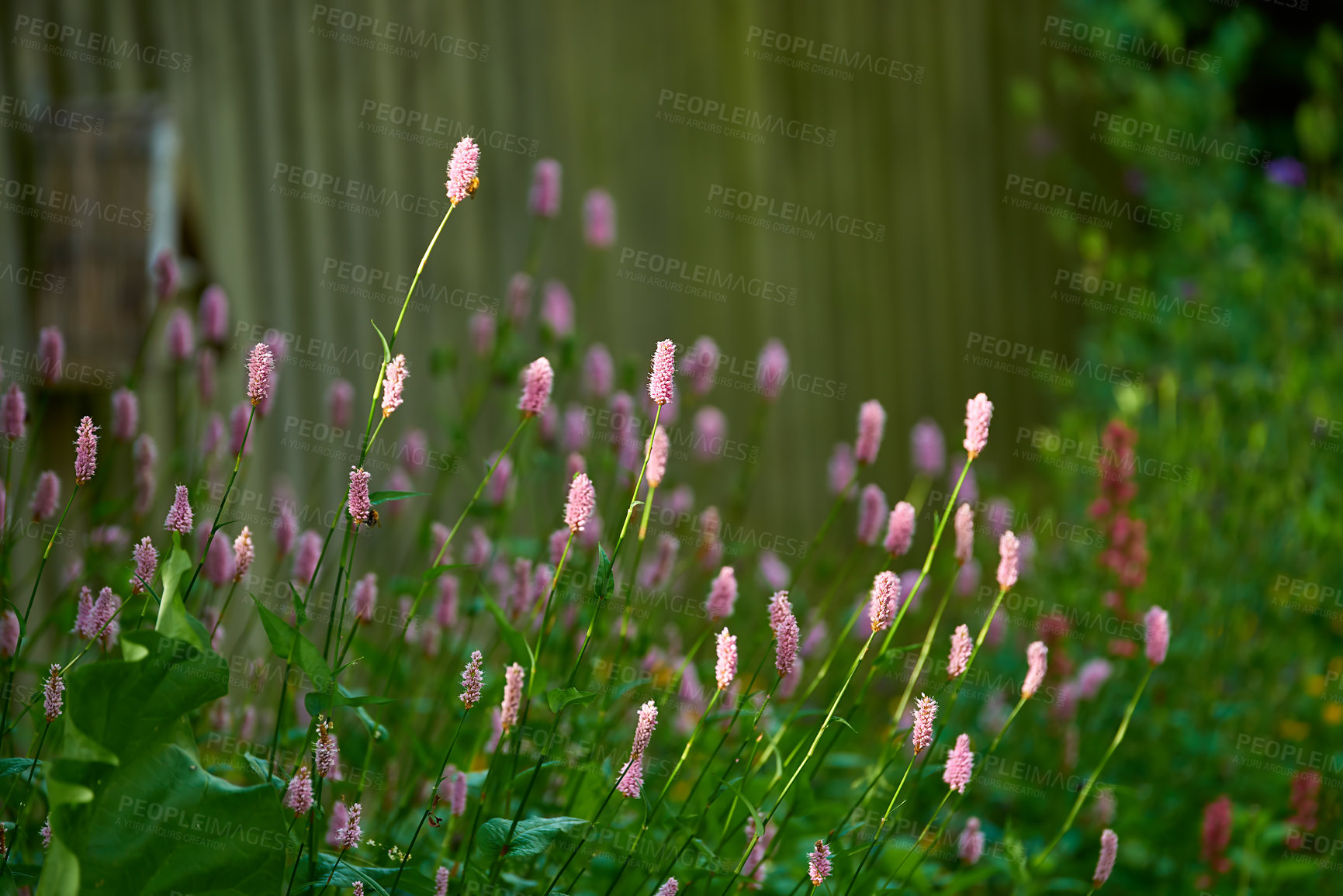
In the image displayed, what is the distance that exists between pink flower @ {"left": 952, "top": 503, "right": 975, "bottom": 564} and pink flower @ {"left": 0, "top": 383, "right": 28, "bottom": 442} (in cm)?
105

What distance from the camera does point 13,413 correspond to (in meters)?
1.35

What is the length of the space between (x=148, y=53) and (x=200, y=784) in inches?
115

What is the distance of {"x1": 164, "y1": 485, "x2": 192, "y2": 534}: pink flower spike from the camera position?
109 cm

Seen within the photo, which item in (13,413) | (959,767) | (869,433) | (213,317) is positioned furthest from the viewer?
(213,317)

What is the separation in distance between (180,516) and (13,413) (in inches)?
15.6

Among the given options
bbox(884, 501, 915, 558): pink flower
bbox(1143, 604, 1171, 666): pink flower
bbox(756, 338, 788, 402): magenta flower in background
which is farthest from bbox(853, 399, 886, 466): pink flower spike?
bbox(756, 338, 788, 402): magenta flower in background

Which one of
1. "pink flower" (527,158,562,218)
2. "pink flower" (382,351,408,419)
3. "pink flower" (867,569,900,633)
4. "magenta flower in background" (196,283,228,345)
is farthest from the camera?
"pink flower" (527,158,562,218)

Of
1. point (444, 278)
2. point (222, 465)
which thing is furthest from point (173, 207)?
point (222, 465)

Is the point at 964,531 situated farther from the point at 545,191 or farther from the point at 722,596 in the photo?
the point at 545,191

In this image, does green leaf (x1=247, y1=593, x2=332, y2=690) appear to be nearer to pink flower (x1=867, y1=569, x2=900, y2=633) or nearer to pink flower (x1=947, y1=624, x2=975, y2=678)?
pink flower (x1=867, y1=569, x2=900, y2=633)

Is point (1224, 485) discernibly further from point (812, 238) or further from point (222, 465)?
point (812, 238)

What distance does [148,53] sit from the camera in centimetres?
340

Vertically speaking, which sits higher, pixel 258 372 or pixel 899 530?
pixel 258 372

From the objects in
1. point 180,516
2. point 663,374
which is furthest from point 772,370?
point 180,516
